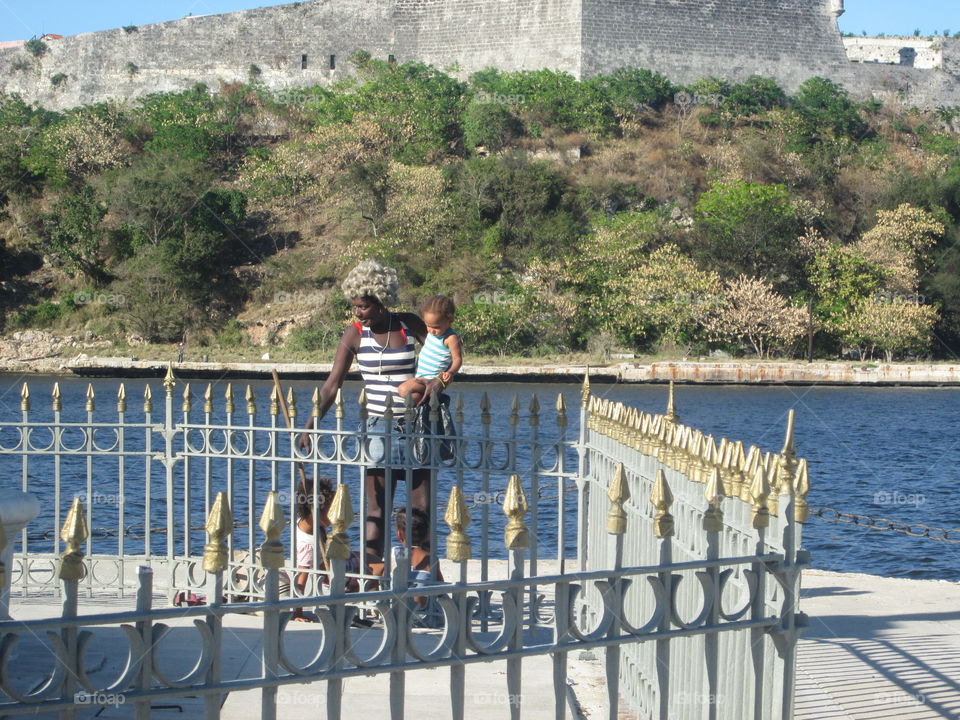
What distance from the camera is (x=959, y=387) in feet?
116

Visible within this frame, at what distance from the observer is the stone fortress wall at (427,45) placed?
43031 mm

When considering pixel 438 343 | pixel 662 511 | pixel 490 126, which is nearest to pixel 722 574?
pixel 662 511

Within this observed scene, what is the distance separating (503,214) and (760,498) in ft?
115

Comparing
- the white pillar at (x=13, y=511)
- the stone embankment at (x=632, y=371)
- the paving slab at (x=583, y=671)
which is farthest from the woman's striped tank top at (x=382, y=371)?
the stone embankment at (x=632, y=371)

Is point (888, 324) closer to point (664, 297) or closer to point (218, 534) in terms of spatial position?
point (664, 297)

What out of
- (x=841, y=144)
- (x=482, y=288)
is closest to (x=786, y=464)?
(x=482, y=288)

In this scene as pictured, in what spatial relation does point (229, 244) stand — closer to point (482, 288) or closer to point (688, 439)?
point (482, 288)

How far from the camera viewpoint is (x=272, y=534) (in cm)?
261

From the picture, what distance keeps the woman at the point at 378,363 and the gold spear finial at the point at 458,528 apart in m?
2.40

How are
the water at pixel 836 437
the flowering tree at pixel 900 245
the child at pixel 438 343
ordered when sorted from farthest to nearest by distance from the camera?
1. the flowering tree at pixel 900 245
2. the water at pixel 836 437
3. the child at pixel 438 343

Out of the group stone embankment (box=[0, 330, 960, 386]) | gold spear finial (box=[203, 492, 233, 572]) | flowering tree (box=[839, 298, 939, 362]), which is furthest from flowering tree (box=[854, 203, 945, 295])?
gold spear finial (box=[203, 492, 233, 572])

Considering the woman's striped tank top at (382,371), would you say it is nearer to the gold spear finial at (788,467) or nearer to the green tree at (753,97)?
the gold spear finial at (788,467)

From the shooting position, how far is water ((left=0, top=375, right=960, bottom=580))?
450 inches

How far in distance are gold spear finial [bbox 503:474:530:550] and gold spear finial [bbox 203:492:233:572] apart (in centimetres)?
62
